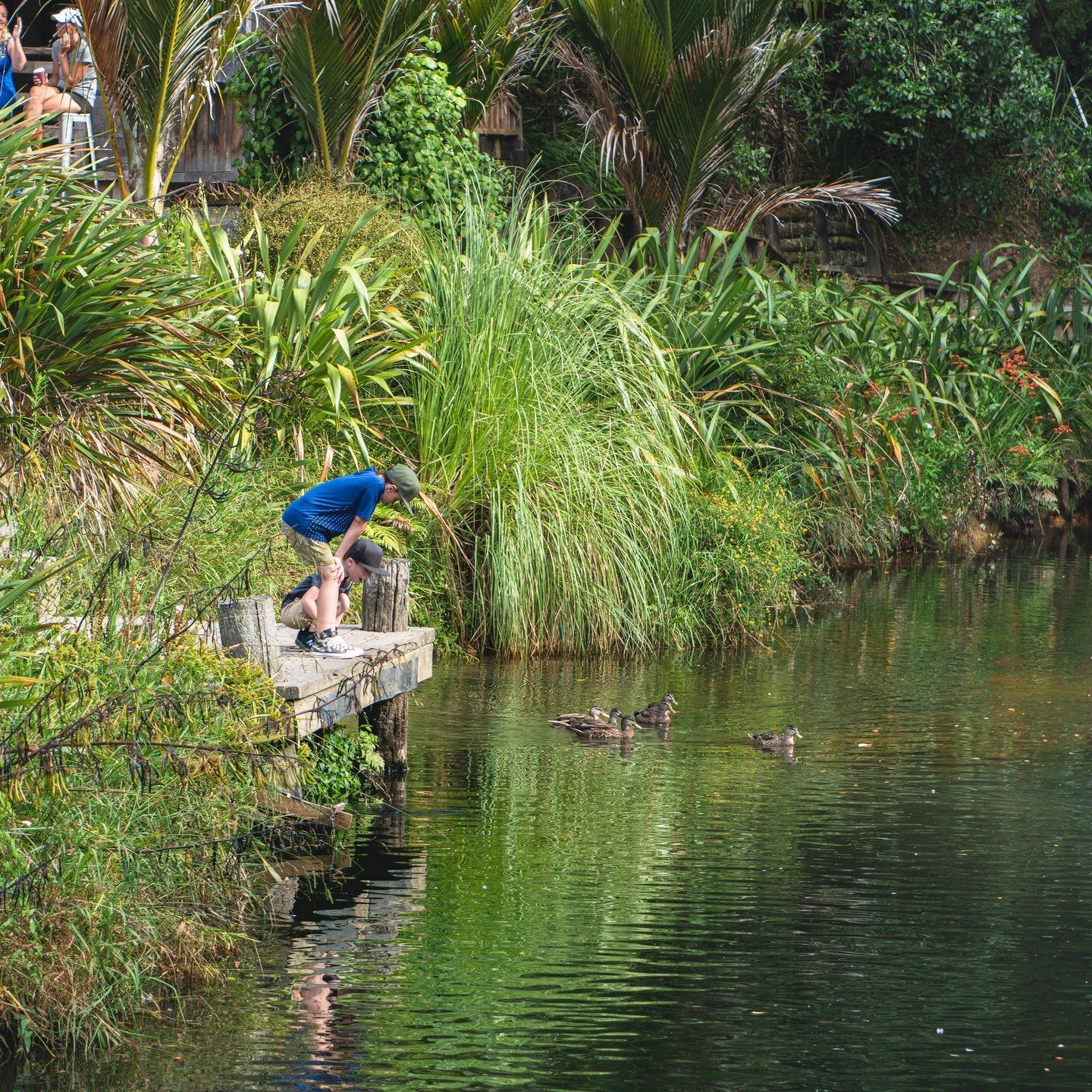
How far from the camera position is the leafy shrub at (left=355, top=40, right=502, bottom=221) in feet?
56.8

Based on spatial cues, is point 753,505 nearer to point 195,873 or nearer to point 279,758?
point 279,758

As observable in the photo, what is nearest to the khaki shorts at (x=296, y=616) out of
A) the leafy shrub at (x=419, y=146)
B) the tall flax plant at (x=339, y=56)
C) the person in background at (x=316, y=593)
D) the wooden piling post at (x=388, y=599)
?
the person in background at (x=316, y=593)

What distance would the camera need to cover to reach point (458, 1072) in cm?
588

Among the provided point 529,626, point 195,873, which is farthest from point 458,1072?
point 529,626

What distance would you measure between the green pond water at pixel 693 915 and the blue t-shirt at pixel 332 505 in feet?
4.90

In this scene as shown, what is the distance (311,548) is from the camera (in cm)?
955

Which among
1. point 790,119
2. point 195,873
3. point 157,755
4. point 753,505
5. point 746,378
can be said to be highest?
point 790,119

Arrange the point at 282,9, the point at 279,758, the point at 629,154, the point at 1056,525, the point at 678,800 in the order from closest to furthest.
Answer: the point at 279,758 → the point at 678,800 → the point at 282,9 → the point at 629,154 → the point at 1056,525

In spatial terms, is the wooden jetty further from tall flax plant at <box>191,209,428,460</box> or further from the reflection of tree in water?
tall flax plant at <box>191,209,428,460</box>

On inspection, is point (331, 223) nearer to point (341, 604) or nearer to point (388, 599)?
point (388, 599)

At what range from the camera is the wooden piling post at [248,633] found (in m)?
8.23

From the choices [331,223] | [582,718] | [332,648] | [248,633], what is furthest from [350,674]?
[331,223]

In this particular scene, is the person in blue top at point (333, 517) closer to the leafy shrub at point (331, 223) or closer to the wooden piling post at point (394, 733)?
the wooden piling post at point (394, 733)

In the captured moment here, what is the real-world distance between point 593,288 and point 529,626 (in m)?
3.22
